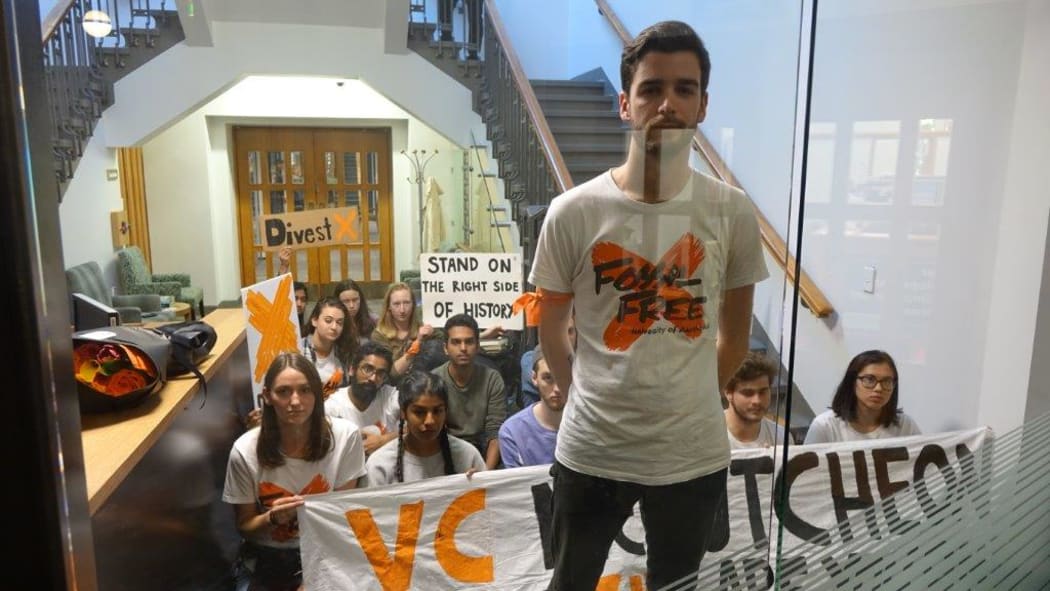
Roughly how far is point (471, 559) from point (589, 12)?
1458 millimetres

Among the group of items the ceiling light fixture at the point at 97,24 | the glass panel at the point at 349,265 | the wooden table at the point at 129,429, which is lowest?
the wooden table at the point at 129,429

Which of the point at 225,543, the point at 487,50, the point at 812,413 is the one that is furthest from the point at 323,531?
the point at 487,50

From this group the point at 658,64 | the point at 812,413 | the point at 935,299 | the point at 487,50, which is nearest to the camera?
the point at 658,64

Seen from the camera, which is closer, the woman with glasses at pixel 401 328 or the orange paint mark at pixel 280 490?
the orange paint mark at pixel 280 490

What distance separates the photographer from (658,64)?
0.91 meters

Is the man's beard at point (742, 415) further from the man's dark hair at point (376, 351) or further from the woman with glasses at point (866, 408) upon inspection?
the man's dark hair at point (376, 351)

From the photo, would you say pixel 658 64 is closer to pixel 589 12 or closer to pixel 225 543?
pixel 589 12

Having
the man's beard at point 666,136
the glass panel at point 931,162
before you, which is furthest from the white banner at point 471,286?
the glass panel at point 931,162

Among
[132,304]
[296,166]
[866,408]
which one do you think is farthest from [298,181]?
[866,408]

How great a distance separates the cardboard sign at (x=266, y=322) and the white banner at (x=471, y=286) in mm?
397

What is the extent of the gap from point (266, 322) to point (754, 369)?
1368 mm

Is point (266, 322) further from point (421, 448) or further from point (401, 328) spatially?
point (421, 448)

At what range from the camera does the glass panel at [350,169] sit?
78.3 inches

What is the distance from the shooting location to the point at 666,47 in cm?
93
